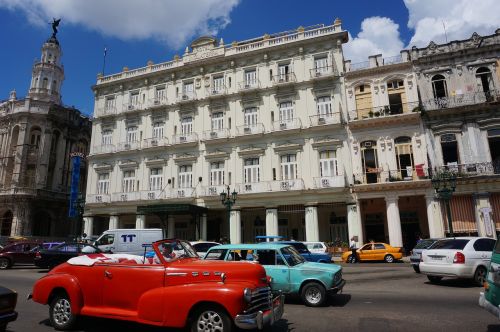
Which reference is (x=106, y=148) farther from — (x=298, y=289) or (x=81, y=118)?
(x=298, y=289)

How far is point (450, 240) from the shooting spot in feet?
37.4

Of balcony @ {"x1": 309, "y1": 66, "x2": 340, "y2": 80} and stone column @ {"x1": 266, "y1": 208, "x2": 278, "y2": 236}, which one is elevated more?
balcony @ {"x1": 309, "y1": 66, "x2": 340, "y2": 80}

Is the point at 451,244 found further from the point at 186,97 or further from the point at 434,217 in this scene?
the point at 186,97

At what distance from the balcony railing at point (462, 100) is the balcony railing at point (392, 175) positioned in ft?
15.1

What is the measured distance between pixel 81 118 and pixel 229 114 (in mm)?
24790

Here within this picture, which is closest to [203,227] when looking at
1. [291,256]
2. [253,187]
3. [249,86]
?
[253,187]

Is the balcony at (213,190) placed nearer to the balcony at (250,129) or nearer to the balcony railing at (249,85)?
the balcony at (250,129)

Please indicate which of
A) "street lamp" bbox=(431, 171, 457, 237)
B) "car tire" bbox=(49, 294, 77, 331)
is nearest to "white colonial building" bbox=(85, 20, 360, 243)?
"street lamp" bbox=(431, 171, 457, 237)

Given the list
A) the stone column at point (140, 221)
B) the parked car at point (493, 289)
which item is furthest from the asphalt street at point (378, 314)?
the stone column at point (140, 221)

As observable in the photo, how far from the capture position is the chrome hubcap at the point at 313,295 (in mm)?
8586

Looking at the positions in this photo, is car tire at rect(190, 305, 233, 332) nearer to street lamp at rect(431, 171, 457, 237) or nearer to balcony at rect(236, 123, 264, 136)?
street lamp at rect(431, 171, 457, 237)

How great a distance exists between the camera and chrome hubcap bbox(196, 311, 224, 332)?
527 centimetres

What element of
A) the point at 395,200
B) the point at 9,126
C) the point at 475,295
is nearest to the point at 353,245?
the point at 395,200

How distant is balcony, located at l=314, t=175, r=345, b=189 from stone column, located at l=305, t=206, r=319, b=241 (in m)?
1.71
